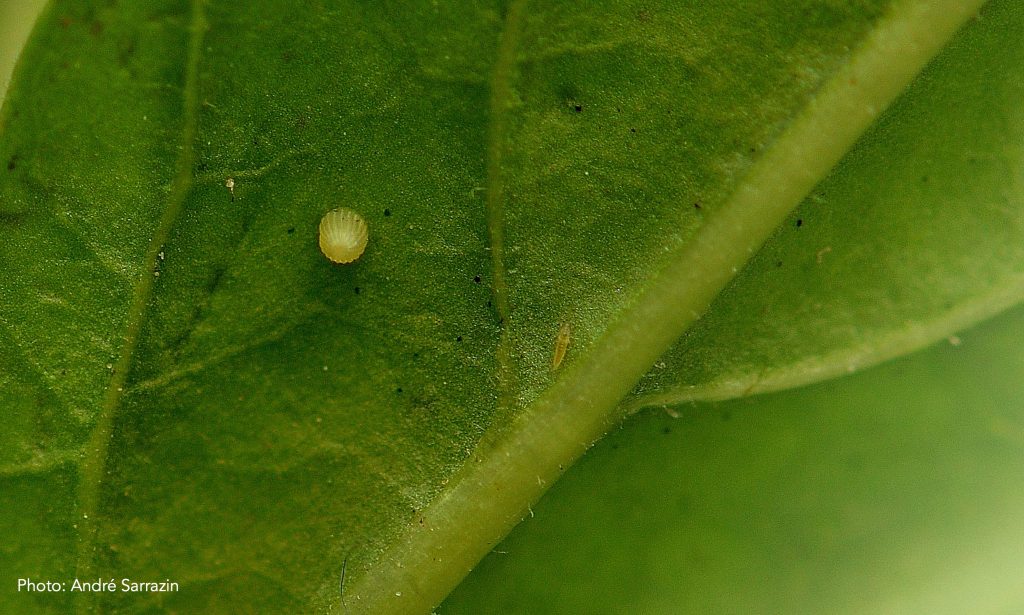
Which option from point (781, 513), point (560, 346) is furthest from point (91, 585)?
point (781, 513)

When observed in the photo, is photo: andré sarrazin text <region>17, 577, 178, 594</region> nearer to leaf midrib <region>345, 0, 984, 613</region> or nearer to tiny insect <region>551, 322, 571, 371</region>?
leaf midrib <region>345, 0, 984, 613</region>

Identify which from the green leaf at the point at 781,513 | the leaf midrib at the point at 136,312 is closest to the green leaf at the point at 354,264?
the leaf midrib at the point at 136,312

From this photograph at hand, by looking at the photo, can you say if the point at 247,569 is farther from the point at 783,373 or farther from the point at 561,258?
the point at 783,373

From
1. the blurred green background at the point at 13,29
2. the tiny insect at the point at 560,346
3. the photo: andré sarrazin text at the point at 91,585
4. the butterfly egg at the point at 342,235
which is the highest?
the blurred green background at the point at 13,29

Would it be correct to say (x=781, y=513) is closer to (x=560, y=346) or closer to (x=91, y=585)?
(x=560, y=346)

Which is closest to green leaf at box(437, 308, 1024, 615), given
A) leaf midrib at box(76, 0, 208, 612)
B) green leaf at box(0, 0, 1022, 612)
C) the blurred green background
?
green leaf at box(0, 0, 1022, 612)

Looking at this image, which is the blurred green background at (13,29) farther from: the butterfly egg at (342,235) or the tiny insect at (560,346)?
the tiny insect at (560,346)
